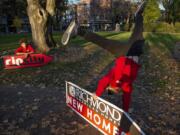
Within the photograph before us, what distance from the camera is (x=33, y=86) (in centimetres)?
883

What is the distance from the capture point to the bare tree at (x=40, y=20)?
1561 centimetres

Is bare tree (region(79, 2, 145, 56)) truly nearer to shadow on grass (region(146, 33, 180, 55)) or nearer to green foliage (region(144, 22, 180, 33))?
shadow on grass (region(146, 33, 180, 55))

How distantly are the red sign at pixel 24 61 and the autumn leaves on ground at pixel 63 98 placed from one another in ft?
1.35

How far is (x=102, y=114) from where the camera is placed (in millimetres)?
4344

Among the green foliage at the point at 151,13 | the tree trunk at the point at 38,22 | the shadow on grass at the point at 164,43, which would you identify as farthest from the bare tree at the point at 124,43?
the green foliage at the point at 151,13

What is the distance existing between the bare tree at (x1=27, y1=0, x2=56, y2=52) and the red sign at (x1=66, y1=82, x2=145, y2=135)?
11112 mm

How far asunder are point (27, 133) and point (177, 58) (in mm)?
12230

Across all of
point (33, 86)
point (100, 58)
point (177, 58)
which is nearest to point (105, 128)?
point (33, 86)

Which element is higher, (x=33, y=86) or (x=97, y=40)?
(x=97, y=40)

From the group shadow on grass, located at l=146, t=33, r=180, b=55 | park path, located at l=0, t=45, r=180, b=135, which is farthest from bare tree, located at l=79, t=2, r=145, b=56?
shadow on grass, located at l=146, t=33, r=180, b=55

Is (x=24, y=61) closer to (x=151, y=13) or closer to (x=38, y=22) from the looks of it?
(x=38, y=22)

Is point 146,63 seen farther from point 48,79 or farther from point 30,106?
point 30,106

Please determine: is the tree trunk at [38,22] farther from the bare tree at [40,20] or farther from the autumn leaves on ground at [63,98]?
the autumn leaves on ground at [63,98]

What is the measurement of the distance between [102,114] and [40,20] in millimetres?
12546
